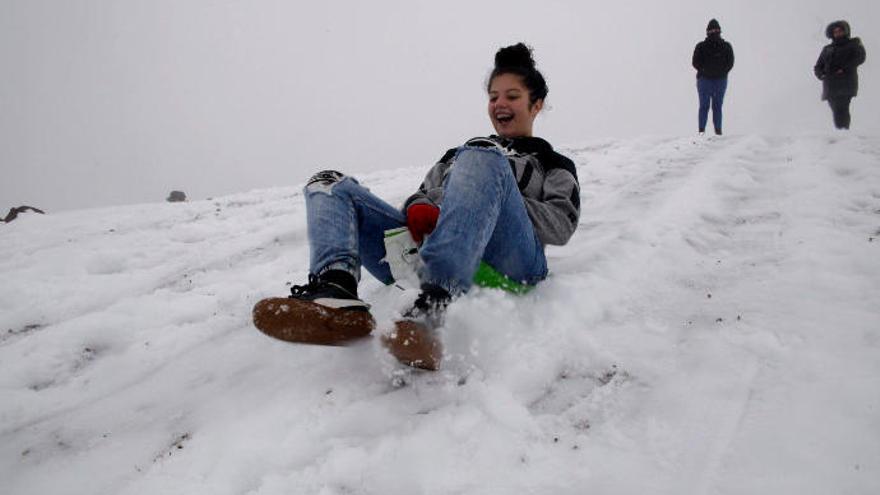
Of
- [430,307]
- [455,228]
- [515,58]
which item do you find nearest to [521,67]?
[515,58]

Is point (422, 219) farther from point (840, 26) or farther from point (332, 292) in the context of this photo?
point (840, 26)

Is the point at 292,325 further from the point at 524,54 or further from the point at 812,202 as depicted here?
the point at 812,202

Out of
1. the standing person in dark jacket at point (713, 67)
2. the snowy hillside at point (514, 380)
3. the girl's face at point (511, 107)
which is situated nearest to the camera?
the snowy hillside at point (514, 380)

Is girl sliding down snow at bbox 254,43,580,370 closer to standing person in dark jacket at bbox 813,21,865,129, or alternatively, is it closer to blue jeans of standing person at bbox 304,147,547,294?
blue jeans of standing person at bbox 304,147,547,294

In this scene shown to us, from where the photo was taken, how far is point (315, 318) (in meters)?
1.67

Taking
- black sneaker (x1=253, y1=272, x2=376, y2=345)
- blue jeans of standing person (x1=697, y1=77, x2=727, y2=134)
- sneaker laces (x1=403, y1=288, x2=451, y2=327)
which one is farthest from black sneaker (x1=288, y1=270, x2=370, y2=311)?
blue jeans of standing person (x1=697, y1=77, x2=727, y2=134)

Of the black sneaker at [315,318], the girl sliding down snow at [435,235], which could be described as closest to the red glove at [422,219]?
the girl sliding down snow at [435,235]

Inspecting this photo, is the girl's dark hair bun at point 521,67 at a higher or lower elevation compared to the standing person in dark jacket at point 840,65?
lower

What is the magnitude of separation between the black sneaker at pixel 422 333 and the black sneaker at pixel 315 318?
0.47 ft

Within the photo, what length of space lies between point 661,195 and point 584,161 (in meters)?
2.56

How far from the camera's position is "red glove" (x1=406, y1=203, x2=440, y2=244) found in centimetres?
212

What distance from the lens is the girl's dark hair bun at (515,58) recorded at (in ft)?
9.86

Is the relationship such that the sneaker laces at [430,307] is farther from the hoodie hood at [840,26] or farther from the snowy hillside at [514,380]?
the hoodie hood at [840,26]

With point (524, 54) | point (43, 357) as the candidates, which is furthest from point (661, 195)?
point (43, 357)
